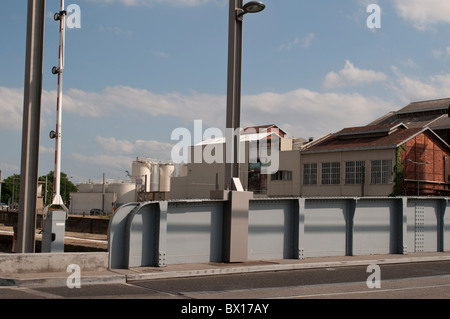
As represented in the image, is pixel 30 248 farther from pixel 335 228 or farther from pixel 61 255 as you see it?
pixel 335 228

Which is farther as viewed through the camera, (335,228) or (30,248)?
(335,228)

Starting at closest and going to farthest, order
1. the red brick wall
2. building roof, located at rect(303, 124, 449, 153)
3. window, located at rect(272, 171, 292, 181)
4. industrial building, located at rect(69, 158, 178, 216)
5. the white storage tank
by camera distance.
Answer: the red brick wall → building roof, located at rect(303, 124, 449, 153) → window, located at rect(272, 171, 292, 181) → the white storage tank → industrial building, located at rect(69, 158, 178, 216)

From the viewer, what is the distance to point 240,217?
47.1ft

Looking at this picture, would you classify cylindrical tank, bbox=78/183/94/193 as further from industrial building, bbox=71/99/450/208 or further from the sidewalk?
the sidewalk

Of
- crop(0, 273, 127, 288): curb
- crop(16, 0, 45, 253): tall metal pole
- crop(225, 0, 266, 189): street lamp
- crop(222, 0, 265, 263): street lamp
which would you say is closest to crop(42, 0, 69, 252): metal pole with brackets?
crop(16, 0, 45, 253): tall metal pole

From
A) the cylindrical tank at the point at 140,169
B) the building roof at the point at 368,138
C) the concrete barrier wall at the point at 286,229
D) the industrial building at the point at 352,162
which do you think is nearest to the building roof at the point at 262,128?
the industrial building at the point at 352,162

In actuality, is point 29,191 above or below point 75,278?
above

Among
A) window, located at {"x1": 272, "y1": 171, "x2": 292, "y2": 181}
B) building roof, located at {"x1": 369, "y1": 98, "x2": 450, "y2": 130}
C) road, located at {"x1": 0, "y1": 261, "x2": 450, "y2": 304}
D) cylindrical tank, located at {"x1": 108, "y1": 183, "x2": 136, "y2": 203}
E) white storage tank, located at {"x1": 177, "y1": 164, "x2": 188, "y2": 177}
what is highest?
building roof, located at {"x1": 369, "y1": 98, "x2": 450, "y2": 130}

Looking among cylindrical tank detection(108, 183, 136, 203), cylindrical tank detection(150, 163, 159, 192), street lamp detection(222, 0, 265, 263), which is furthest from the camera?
cylindrical tank detection(108, 183, 136, 203)

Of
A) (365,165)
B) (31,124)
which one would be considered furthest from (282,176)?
(31,124)

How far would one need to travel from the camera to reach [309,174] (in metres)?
69.2

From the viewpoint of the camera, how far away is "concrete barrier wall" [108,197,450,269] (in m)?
13.0
